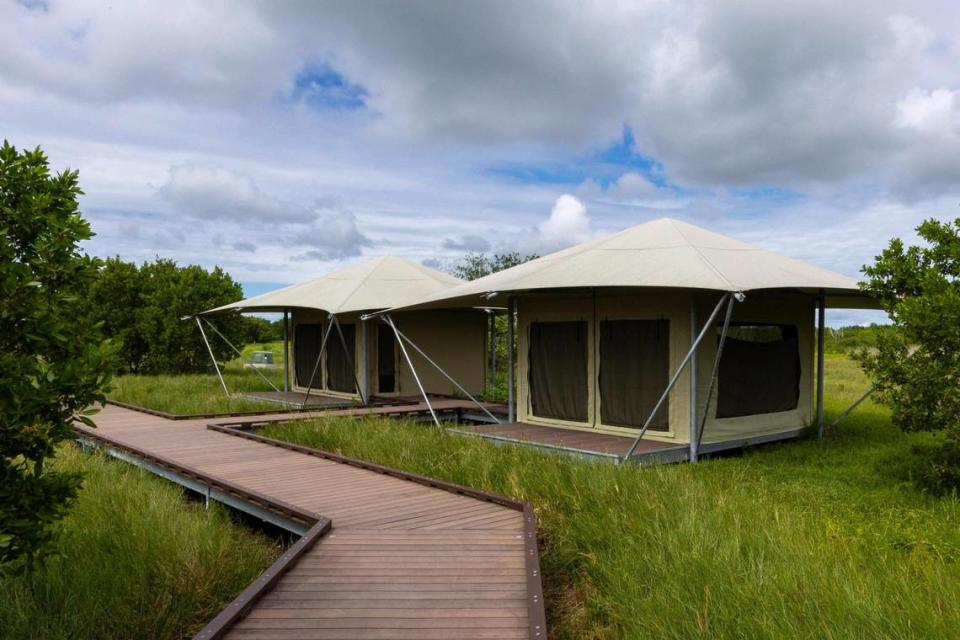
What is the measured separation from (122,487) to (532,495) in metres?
3.26

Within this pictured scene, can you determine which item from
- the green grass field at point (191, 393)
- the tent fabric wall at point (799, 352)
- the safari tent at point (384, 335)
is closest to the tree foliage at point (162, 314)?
the green grass field at point (191, 393)

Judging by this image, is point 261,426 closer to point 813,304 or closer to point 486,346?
point 486,346

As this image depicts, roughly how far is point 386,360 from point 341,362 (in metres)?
1.05

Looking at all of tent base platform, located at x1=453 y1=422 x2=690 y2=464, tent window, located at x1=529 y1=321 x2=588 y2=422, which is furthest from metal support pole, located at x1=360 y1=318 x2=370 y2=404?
tent base platform, located at x1=453 y1=422 x2=690 y2=464

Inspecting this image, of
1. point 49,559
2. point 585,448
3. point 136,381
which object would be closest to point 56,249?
point 49,559

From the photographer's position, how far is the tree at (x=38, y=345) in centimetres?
347

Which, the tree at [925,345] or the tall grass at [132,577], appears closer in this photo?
the tall grass at [132,577]

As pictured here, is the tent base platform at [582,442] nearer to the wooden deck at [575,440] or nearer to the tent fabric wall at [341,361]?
the wooden deck at [575,440]

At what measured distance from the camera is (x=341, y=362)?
1488cm

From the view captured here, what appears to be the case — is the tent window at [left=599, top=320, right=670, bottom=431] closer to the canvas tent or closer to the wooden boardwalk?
the canvas tent

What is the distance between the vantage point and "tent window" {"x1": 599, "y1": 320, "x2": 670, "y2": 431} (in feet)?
29.1

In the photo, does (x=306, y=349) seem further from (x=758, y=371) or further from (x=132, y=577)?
(x=132, y=577)

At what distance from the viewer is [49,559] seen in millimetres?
4562

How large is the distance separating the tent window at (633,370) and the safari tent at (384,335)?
16.4ft
